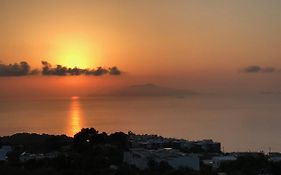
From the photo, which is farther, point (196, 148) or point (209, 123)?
point (209, 123)

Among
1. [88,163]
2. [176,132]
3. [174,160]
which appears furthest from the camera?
[176,132]

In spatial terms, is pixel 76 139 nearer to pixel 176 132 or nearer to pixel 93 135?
pixel 93 135

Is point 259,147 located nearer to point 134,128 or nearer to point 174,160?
point 134,128

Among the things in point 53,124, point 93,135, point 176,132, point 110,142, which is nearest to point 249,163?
point 93,135

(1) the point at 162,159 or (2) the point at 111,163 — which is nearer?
(2) the point at 111,163

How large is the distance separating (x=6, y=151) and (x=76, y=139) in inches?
183

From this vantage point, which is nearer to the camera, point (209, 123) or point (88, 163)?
point (88, 163)

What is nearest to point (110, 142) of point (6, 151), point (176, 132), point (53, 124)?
point (6, 151)

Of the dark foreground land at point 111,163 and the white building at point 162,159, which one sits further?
the white building at point 162,159

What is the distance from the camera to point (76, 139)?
11852mm

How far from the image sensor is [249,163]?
11508 mm

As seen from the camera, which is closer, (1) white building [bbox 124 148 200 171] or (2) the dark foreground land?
(2) the dark foreground land

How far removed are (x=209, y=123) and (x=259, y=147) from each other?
1493 cm

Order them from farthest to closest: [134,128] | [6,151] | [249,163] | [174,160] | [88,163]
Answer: [134,128], [6,151], [174,160], [249,163], [88,163]
